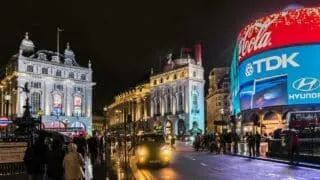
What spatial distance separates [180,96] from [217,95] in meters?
29.4

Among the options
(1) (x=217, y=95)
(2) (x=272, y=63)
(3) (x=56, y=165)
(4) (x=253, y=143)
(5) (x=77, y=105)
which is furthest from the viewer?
(1) (x=217, y=95)

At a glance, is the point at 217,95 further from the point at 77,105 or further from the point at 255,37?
the point at 255,37

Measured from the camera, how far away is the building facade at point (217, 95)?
16825cm

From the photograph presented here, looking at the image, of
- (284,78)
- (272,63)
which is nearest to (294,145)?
(284,78)

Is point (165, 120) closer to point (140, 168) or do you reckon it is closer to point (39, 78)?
point (39, 78)

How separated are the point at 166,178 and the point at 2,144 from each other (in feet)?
23.9

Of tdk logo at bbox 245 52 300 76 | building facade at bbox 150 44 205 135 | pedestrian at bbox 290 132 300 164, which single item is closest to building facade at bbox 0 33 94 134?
building facade at bbox 150 44 205 135

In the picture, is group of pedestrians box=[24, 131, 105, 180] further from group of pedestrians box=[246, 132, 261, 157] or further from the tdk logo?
the tdk logo

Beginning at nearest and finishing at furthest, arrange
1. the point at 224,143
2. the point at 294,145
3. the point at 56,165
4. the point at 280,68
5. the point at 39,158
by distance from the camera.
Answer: the point at 56,165 < the point at 39,158 < the point at 294,145 < the point at 224,143 < the point at 280,68

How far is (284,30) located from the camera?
276 feet

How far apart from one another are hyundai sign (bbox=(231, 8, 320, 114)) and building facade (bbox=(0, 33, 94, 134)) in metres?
51.5

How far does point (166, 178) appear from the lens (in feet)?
74.3

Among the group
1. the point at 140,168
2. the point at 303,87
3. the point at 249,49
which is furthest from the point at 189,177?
the point at 249,49

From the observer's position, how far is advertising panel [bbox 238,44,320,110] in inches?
3110
